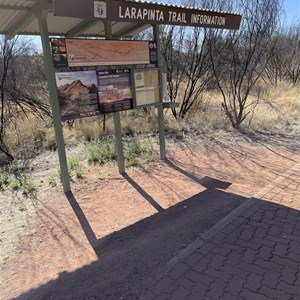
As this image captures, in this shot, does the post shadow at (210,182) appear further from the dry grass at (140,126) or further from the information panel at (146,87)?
the dry grass at (140,126)

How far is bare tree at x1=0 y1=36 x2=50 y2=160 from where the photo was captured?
24.6 feet

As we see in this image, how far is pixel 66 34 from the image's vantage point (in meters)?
5.96

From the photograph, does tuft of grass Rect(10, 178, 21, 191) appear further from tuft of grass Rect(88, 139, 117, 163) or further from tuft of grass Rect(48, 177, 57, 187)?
tuft of grass Rect(88, 139, 117, 163)

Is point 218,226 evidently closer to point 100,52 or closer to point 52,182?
point 52,182

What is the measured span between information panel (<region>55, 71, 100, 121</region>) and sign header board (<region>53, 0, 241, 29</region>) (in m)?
0.95

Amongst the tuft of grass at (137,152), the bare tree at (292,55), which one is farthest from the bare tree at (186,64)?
the bare tree at (292,55)

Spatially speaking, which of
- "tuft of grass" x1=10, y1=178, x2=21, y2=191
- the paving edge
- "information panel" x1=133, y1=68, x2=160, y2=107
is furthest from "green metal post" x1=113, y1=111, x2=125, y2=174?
the paving edge

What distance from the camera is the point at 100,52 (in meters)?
4.76

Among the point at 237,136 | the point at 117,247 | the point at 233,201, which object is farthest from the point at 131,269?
the point at 237,136

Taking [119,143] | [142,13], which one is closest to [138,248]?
[119,143]

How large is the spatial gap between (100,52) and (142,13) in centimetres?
87

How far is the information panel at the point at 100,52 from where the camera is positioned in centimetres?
433

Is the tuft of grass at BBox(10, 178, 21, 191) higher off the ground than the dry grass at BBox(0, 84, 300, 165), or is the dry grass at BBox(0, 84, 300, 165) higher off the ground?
the dry grass at BBox(0, 84, 300, 165)

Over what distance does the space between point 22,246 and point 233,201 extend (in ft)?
8.86
